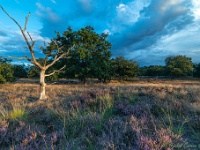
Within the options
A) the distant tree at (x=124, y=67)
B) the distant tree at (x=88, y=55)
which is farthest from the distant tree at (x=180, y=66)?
the distant tree at (x=88, y=55)

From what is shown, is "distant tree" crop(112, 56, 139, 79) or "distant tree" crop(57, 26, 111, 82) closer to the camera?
"distant tree" crop(57, 26, 111, 82)

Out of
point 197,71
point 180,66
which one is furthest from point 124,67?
point 197,71

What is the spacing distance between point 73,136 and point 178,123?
3.18 m

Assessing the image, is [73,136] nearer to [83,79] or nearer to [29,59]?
[29,59]

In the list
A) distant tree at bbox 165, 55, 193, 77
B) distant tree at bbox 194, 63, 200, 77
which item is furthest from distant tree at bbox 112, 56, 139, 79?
distant tree at bbox 194, 63, 200, 77

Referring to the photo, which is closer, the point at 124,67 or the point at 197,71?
the point at 124,67

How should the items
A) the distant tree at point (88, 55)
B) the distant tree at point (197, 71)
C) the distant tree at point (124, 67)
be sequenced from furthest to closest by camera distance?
the distant tree at point (197, 71) < the distant tree at point (124, 67) < the distant tree at point (88, 55)

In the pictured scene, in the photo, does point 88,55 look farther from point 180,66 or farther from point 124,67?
point 180,66

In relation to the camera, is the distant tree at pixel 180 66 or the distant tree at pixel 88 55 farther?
the distant tree at pixel 180 66

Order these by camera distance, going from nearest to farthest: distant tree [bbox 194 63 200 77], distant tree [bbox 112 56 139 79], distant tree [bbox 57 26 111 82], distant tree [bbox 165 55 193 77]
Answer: distant tree [bbox 57 26 111 82] → distant tree [bbox 112 56 139 79] → distant tree [bbox 165 55 193 77] → distant tree [bbox 194 63 200 77]

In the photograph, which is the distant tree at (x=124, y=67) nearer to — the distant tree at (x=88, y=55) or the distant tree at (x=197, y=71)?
the distant tree at (x=88, y=55)

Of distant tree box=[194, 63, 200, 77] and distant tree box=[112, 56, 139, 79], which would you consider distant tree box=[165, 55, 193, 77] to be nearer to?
distant tree box=[194, 63, 200, 77]

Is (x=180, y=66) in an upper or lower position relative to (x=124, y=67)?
upper

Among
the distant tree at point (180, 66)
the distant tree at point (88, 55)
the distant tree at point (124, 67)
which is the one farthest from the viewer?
the distant tree at point (180, 66)
